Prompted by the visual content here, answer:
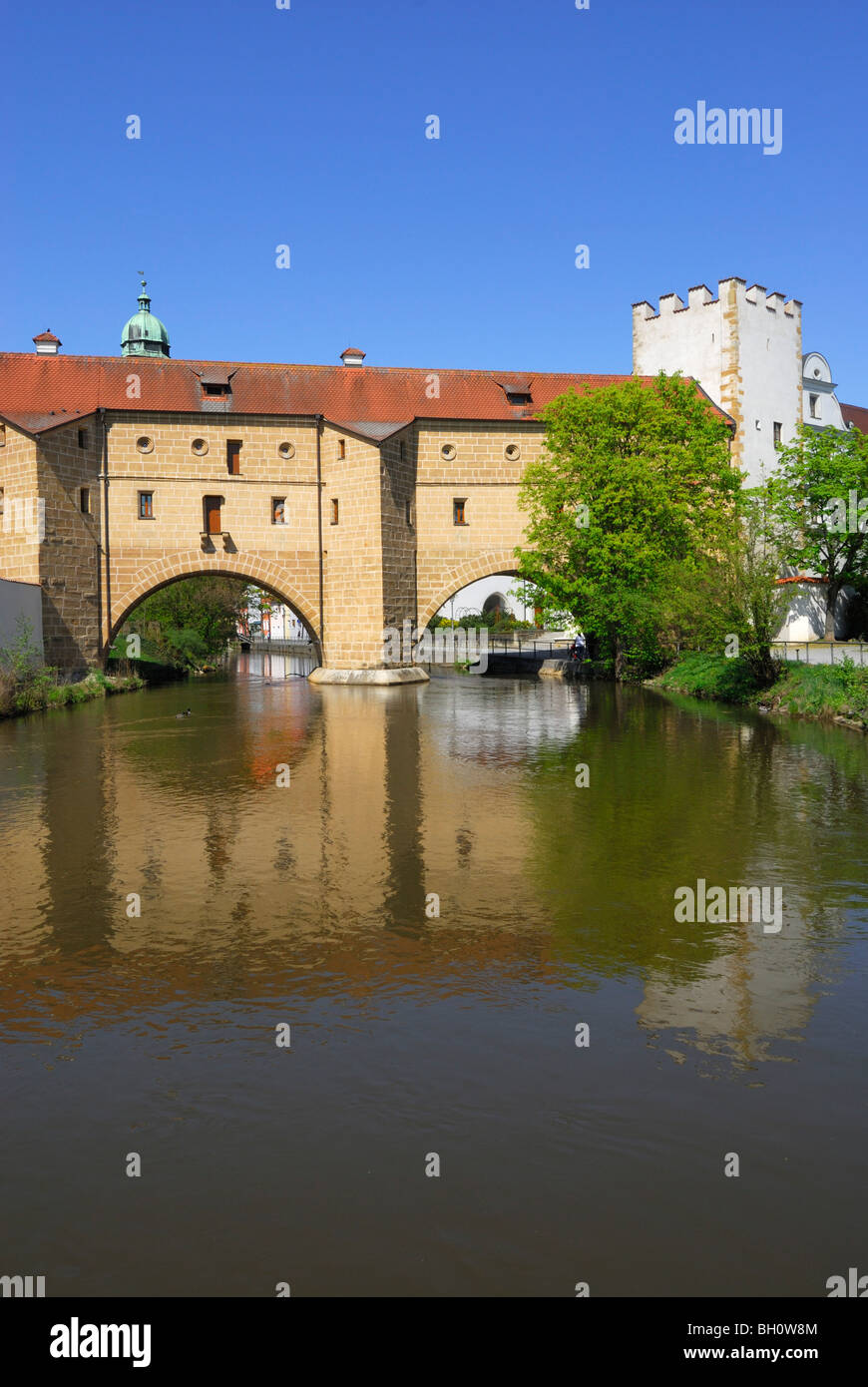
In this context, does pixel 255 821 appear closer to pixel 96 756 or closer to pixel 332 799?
pixel 332 799

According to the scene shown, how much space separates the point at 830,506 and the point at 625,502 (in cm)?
930

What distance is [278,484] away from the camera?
139 feet

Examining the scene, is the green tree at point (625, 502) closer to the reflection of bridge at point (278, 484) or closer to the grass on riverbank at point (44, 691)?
the reflection of bridge at point (278, 484)

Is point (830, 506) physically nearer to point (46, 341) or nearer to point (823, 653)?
point (823, 653)

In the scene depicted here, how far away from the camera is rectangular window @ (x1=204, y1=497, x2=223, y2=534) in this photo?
4188 cm

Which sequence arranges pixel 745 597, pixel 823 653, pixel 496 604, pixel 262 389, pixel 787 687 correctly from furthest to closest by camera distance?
pixel 496 604, pixel 262 389, pixel 823 653, pixel 745 597, pixel 787 687

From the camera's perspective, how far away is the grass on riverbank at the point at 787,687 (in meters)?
24.8

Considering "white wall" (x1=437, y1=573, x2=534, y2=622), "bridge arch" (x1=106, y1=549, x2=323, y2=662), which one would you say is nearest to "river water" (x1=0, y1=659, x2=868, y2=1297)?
"bridge arch" (x1=106, y1=549, x2=323, y2=662)

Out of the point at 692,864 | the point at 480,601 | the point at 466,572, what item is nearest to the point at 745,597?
the point at 466,572

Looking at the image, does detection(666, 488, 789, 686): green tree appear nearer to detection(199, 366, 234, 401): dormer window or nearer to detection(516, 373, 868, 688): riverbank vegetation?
detection(516, 373, 868, 688): riverbank vegetation

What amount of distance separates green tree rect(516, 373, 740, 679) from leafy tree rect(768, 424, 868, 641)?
2831 millimetres

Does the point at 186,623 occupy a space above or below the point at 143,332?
below
